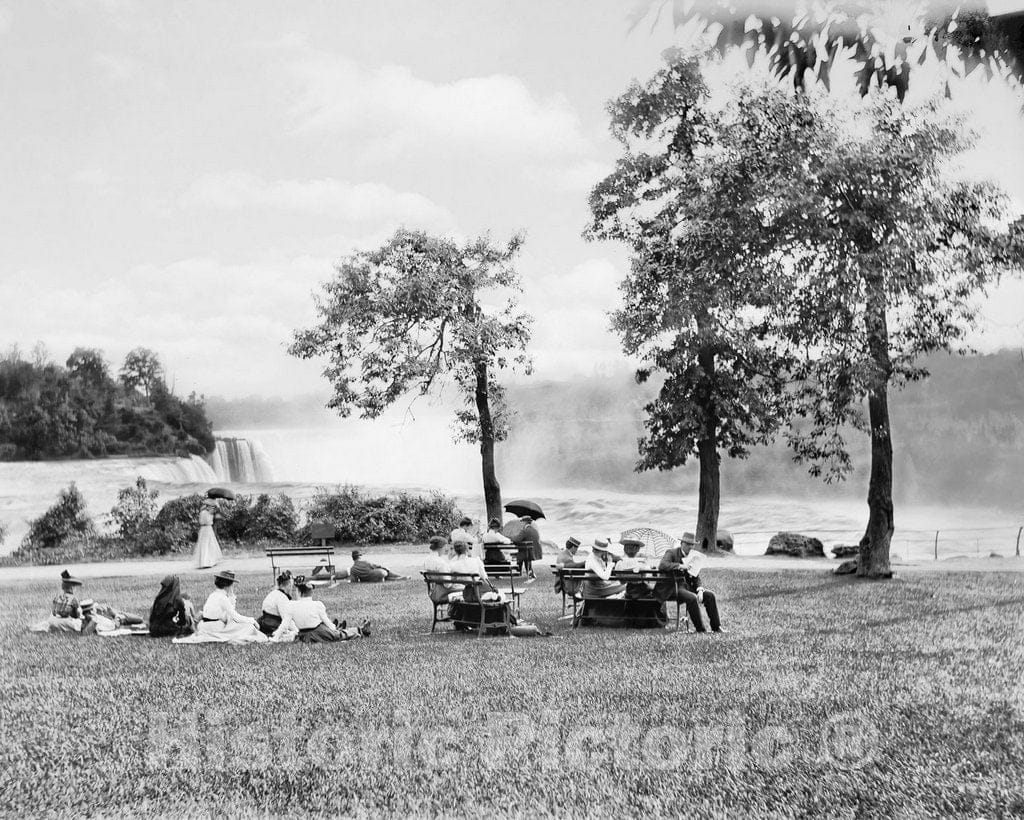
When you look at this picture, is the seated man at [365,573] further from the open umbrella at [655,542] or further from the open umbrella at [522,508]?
the open umbrella at [655,542]

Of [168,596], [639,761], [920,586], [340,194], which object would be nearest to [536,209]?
[340,194]

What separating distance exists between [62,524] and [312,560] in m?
3.72

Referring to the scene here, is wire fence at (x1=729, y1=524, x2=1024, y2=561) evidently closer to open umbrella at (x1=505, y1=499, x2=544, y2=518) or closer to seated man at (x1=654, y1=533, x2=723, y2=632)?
open umbrella at (x1=505, y1=499, x2=544, y2=518)

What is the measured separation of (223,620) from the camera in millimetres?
7836

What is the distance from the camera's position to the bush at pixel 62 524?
14.3 meters

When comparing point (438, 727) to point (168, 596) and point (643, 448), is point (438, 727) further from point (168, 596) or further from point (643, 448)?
point (643, 448)

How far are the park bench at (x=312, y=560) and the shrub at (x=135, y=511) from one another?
2322 mm

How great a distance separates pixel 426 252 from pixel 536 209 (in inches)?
255

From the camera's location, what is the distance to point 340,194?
10.1 metres

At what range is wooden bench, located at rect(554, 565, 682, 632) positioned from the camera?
8.26 m

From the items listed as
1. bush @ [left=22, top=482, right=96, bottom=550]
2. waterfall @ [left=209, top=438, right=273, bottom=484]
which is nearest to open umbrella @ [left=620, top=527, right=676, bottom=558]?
waterfall @ [left=209, top=438, right=273, bottom=484]

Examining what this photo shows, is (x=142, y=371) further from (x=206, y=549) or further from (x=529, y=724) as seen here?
(x=529, y=724)

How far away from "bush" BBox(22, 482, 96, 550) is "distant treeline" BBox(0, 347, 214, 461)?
2.18ft

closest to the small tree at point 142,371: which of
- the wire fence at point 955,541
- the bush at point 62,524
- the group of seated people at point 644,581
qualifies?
the bush at point 62,524
